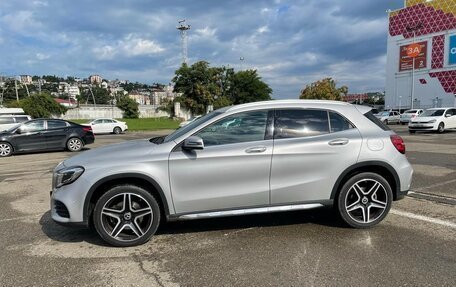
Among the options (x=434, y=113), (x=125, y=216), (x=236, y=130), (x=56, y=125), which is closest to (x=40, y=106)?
(x=56, y=125)

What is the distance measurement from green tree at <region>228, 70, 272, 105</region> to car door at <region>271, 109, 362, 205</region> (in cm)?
7957

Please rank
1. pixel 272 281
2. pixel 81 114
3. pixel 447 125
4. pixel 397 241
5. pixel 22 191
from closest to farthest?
1. pixel 272 281
2. pixel 397 241
3. pixel 22 191
4. pixel 447 125
5. pixel 81 114

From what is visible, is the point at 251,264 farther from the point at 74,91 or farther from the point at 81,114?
the point at 74,91

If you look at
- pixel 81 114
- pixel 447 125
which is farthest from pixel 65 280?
pixel 81 114

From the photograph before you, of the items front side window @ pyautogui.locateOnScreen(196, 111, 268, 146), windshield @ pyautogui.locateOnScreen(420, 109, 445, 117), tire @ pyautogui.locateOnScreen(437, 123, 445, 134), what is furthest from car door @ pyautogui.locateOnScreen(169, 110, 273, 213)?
windshield @ pyautogui.locateOnScreen(420, 109, 445, 117)

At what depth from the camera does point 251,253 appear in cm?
425

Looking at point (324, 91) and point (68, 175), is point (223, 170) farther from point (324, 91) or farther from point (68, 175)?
point (324, 91)

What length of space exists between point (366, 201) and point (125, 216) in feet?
10.1

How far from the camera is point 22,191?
7754 millimetres

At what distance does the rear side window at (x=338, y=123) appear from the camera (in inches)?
194

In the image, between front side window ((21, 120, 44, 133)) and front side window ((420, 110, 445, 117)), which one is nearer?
front side window ((21, 120, 44, 133))

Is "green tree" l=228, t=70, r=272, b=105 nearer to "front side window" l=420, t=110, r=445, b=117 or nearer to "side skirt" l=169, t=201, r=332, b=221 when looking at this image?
"front side window" l=420, t=110, r=445, b=117

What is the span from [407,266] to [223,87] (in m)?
80.9

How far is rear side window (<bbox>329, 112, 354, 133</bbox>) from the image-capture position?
494cm
